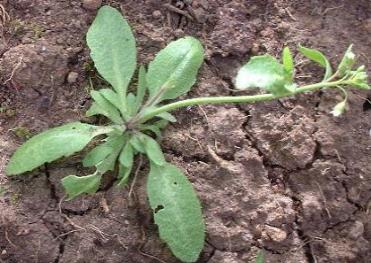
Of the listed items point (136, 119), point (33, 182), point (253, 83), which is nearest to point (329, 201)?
point (253, 83)

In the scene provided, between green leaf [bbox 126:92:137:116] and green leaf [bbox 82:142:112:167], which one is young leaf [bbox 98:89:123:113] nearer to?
green leaf [bbox 126:92:137:116]

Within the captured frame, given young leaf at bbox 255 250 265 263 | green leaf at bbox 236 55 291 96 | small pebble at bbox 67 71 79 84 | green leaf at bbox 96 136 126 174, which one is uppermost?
green leaf at bbox 236 55 291 96

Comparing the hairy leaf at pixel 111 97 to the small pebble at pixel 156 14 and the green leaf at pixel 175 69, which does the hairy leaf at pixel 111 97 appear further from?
the small pebble at pixel 156 14

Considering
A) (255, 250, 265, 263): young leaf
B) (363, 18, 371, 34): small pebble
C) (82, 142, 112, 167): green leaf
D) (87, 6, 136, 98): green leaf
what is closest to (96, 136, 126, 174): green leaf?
(82, 142, 112, 167): green leaf

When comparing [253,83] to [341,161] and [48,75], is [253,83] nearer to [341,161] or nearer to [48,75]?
[341,161]

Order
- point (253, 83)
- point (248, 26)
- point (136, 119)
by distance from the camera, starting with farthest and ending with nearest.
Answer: point (248, 26) < point (136, 119) < point (253, 83)

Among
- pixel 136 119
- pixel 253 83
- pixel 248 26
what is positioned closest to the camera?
pixel 253 83
